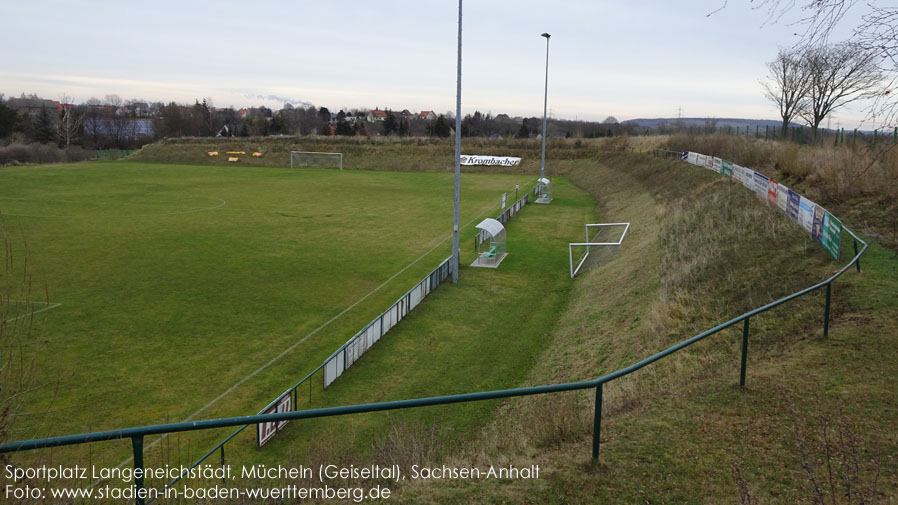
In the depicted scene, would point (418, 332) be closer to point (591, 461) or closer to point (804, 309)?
point (804, 309)

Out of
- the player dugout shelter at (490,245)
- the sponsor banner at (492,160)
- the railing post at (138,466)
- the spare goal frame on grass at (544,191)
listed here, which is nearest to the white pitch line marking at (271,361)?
the railing post at (138,466)

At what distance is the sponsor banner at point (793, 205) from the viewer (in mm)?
21391

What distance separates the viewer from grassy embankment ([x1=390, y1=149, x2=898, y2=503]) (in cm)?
662

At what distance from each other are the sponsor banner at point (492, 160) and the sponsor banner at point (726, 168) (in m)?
50.3

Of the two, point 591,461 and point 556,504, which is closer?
point 556,504

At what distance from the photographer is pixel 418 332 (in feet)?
65.9

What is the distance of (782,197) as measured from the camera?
24000mm

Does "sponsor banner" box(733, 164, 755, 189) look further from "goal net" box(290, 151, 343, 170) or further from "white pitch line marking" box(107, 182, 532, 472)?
"goal net" box(290, 151, 343, 170)

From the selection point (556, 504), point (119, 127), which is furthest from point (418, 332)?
point (119, 127)

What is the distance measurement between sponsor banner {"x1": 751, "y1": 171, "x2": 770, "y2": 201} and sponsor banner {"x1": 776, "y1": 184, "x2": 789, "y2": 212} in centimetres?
252

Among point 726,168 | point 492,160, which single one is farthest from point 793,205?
point 492,160

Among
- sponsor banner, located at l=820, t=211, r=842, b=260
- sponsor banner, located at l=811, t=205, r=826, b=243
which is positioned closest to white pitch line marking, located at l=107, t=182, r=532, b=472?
sponsor banner, located at l=820, t=211, r=842, b=260

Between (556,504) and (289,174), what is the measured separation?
76.0 m

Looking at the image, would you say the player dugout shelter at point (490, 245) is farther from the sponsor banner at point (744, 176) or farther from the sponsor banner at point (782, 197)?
the sponsor banner at point (744, 176)
